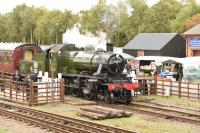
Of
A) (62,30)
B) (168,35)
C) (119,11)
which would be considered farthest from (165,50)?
(62,30)

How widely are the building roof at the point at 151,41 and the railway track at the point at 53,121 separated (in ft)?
103

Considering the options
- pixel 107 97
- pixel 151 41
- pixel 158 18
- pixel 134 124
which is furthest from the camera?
pixel 158 18

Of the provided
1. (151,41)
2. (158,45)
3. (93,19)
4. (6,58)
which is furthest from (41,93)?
(93,19)

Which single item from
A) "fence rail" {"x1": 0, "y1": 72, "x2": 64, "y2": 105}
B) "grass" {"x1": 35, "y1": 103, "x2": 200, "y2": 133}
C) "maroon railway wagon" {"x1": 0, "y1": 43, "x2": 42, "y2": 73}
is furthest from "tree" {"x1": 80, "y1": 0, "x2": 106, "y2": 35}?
"grass" {"x1": 35, "y1": 103, "x2": 200, "y2": 133}

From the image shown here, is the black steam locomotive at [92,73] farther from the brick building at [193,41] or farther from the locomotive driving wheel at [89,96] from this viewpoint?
the brick building at [193,41]

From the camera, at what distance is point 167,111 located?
66.2 ft

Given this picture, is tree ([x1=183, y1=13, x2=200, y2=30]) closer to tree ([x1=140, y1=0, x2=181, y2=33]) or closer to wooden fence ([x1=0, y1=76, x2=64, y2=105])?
tree ([x1=140, y1=0, x2=181, y2=33])

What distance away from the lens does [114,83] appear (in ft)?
73.7

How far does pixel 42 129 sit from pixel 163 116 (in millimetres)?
5420

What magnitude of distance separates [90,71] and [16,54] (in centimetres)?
888

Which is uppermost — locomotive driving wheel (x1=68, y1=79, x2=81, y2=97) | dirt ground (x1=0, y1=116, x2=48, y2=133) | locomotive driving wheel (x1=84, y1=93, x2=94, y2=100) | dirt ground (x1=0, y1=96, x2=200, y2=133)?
locomotive driving wheel (x1=68, y1=79, x2=81, y2=97)

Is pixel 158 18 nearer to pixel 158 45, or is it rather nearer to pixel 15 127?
pixel 158 45

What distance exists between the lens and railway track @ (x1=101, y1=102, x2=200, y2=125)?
1812cm

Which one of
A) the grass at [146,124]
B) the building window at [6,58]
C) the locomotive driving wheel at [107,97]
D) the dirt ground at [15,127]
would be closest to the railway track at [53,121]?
the dirt ground at [15,127]
